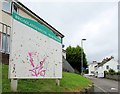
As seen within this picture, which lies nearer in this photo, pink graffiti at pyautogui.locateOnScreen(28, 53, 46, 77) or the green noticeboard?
the green noticeboard

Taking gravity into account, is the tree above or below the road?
above

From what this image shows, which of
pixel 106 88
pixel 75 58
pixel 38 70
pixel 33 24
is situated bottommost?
pixel 106 88

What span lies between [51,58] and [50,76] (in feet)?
2.76

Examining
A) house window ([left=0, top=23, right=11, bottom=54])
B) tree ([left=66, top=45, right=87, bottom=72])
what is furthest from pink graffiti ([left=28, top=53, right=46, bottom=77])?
tree ([left=66, top=45, right=87, bottom=72])

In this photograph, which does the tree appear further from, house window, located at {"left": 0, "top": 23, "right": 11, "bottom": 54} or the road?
house window, located at {"left": 0, "top": 23, "right": 11, "bottom": 54}

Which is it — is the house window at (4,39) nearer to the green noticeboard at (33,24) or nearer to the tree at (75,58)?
the green noticeboard at (33,24)

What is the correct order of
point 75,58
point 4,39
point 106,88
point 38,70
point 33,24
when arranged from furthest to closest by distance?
point 75,58, point 106,88, point 4,39, point 38,70, point 33,24

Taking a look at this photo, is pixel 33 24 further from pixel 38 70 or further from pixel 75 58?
pixel 75 58

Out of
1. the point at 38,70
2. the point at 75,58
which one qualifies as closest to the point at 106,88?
the point at 38,70

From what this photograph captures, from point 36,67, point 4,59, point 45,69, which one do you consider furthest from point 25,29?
point 4,59

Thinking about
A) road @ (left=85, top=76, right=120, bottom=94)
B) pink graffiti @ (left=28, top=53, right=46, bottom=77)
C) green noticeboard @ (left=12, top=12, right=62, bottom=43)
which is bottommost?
road @ (left=85, top=76, right=120, bottom=94)

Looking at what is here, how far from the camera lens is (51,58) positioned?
41.1ft

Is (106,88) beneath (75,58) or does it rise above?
beneath

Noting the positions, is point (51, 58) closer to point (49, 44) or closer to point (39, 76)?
point (49, 44)
